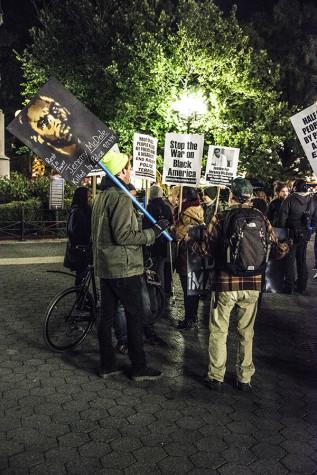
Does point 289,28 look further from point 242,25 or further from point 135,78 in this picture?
point 135,78

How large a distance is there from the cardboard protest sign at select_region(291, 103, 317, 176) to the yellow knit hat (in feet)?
6.55

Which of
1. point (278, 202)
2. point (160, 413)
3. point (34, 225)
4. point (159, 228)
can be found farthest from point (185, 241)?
point (34, 225)

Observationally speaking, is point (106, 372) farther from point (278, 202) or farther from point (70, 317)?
point (278, 202)

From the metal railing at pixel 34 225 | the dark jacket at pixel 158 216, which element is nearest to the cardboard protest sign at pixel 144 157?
the dark jacket at pixel 158 216

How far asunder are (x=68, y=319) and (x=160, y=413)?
1.81 metres

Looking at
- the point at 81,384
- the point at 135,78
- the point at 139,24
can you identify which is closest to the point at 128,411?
the point at 81,384

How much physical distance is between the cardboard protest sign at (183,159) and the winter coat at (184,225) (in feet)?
6.37

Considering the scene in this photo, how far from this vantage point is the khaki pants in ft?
14.5

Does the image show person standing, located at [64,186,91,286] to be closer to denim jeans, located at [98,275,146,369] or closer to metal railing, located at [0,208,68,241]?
denim jeans, located at [98,275,146,369]

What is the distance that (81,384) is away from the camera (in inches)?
181

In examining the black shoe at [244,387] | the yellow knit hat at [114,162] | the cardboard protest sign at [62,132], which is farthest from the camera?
the yellow knit hat at [114,162]

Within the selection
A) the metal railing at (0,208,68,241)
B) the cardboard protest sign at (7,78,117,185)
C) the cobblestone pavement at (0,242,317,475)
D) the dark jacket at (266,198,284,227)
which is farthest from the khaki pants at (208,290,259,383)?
the metal railing at (0,208,68,241)

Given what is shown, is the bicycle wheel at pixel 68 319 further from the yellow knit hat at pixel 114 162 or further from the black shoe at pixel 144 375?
the yellow knit hat at pixel 114 162

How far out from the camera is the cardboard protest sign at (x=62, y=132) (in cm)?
466
